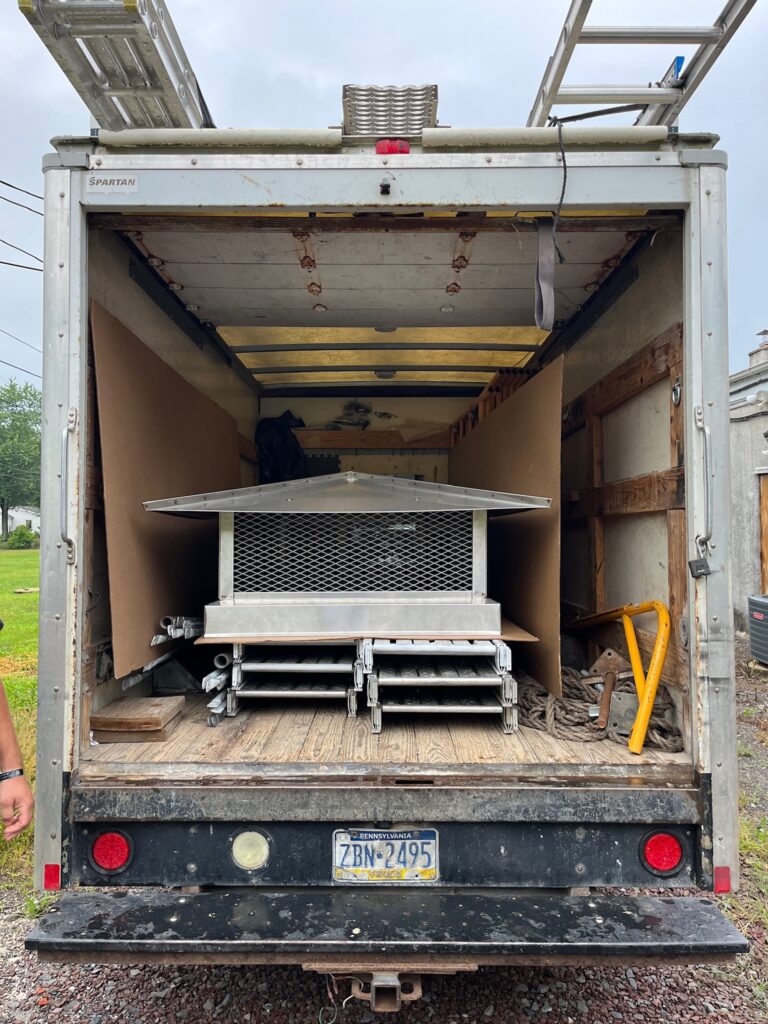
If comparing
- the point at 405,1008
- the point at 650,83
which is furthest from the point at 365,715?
the point at 650,83

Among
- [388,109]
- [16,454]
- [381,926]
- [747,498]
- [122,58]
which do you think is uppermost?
[16,454]

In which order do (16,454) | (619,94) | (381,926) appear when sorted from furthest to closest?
(16,454), (619,94), (381,926)

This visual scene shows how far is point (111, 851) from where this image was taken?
1.72 m

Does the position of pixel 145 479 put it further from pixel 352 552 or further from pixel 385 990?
pixel 385 990

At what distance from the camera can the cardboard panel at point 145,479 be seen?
2.06 meters

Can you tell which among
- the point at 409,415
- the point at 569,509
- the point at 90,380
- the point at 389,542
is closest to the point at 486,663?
the point at 389,542

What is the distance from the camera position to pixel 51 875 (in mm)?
1686

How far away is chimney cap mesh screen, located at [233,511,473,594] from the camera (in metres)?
2.41

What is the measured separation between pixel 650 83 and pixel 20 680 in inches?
269

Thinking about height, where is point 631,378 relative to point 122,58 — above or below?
below

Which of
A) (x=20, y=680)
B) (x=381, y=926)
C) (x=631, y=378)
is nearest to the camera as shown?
(x=381, y=926)

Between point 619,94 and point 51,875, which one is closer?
point 51,875

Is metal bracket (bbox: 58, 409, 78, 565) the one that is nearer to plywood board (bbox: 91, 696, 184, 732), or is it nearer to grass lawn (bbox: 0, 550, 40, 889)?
plywood board (bbox: 91, 696, 184, 732)

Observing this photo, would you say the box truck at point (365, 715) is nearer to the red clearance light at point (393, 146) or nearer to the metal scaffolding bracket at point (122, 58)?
the red clearance light at point (393, 146)
